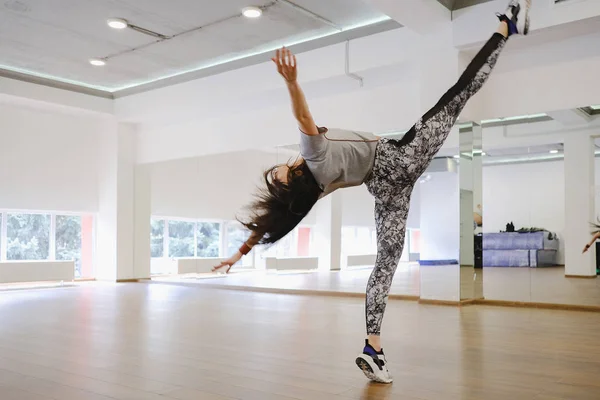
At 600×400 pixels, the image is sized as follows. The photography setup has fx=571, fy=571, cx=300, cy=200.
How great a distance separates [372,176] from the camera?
268 cm

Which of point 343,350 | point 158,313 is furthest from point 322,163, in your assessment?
point 158,313

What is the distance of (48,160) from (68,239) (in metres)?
1.79

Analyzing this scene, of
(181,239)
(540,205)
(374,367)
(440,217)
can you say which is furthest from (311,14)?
(181,239)

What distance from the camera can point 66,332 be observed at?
4.54m

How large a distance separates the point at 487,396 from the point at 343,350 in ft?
4.36

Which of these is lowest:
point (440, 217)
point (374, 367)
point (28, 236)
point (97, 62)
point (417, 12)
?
point (374, 367)

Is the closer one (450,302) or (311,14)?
(450,302)

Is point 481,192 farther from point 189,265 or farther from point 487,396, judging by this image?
point 189,265

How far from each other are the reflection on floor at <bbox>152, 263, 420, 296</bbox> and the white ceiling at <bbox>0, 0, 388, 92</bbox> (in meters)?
3.57

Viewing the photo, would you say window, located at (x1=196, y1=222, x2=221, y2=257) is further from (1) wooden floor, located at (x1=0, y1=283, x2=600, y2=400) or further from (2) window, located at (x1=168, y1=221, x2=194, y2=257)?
(1) wooden floor, located at (x1=0, y1=283, x2=600, y2=400)

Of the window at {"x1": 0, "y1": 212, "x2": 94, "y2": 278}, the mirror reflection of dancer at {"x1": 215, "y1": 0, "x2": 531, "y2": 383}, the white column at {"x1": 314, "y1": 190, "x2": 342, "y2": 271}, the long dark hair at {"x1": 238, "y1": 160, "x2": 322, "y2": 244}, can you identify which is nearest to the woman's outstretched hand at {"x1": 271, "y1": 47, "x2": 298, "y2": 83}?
the mirror reflection of dancer at {"x1": 215, "y1": 0, "x2": 531, "y2": 383}

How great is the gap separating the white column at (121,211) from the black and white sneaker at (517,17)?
30.9 ft

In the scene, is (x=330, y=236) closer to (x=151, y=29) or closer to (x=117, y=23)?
(x=151, y=29)

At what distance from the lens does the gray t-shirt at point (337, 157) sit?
2.38 metres
